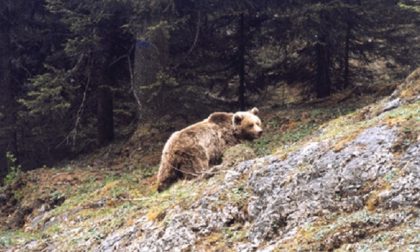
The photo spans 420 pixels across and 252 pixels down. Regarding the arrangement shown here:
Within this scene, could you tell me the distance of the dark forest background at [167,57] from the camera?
17188 mm

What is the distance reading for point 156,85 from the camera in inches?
645

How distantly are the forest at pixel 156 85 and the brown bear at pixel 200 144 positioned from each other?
1.52 feet

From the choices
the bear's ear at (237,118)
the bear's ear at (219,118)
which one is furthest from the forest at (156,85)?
the bear's ear at (219,118)

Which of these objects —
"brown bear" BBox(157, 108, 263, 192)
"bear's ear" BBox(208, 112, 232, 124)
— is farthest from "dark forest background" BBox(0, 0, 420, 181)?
"brown bear" BBox(157, 108, 263, 192)

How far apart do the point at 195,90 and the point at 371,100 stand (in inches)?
204

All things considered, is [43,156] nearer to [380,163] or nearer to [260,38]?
[260,38]

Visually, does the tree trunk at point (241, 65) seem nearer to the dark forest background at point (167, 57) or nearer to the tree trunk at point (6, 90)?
the dark forest background at point (167, 57)

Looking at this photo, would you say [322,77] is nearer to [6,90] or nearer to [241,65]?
[241,65]

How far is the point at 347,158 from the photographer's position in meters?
6.80

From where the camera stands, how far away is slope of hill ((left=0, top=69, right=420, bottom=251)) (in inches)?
224

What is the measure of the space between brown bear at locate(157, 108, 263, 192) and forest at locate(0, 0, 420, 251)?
463mm

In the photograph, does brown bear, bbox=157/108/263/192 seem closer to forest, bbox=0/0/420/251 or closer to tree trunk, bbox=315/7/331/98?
forest, bbox=0/0/420/251

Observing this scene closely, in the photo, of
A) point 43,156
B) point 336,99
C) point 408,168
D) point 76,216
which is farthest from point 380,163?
point 43,156

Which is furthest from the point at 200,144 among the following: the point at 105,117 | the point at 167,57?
the point at 105,117
